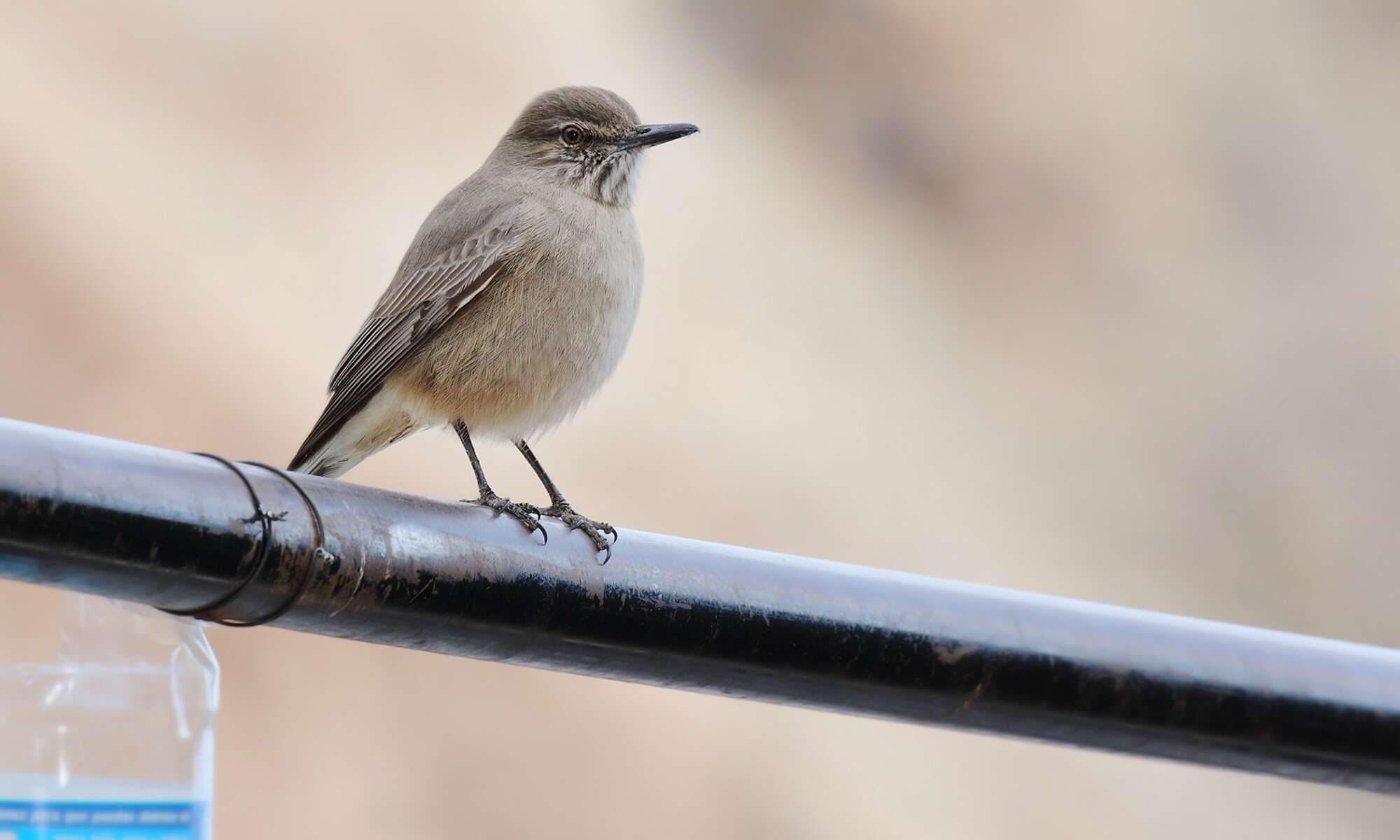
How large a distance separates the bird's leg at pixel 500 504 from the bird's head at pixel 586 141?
0.89 m

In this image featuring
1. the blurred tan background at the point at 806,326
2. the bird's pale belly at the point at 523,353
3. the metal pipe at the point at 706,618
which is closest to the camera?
the metal pipe at the point at 706,618

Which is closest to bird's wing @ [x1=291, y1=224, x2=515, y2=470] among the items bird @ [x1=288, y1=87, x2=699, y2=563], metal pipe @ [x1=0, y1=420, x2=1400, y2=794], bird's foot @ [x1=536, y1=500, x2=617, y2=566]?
bird @ [x1=288, y1=87, x2=699, y2=563]

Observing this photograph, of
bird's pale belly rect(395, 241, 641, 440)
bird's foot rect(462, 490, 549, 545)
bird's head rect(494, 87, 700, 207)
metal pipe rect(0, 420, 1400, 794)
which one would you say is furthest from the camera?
bird's head rect(494, 87, 700, 207)

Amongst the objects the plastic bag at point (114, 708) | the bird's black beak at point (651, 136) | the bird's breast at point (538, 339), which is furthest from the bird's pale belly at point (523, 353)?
the plastic bag at point (114, 708)

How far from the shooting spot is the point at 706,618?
8.32ft

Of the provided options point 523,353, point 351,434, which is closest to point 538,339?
point 523,353

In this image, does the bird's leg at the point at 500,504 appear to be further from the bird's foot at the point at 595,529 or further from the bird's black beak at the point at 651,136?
the bird's black beak at the point at 651,136

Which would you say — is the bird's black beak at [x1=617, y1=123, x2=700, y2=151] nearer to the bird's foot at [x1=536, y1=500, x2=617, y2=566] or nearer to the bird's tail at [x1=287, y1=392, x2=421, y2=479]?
the bird's tail at [x1=287, y1=392, x2=421, y2=479]

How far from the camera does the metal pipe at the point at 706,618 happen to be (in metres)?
2.08

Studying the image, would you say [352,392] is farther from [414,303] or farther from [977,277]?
[977,277]

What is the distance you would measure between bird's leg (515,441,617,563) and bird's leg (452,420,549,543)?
6cm

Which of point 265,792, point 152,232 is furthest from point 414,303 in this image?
point 152,232

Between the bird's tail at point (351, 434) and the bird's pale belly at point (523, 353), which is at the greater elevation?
the bird's pale belly at point (523, 353)

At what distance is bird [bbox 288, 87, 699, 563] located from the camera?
15.5ft
